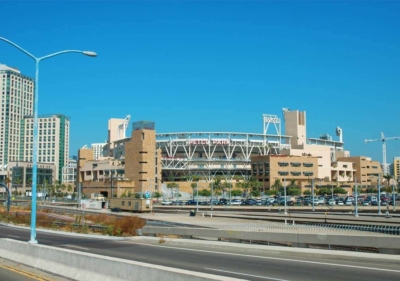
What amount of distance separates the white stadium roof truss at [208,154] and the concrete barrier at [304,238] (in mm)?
141260

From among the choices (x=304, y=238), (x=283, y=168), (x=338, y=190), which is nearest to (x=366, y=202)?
(x=338, y=190)

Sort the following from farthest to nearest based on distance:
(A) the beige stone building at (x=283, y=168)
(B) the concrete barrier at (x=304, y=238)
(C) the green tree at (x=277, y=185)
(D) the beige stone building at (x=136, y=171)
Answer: (A) the beige stone building at (x=283, y=168) < (C) the green tree at (x=277, y=185) < (D) the beige stone building at (x=136, y=171) < (B) the concrete barrier at (x=304, y=238)

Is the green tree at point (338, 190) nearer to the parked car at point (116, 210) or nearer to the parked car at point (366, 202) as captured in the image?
the parked car at point (366, 202)

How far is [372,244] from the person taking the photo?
2183 centimetres

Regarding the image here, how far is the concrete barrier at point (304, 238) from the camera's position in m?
21.4

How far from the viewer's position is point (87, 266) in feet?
48.5

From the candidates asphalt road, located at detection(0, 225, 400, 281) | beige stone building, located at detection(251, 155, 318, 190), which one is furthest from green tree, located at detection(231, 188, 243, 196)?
asphalt road, located at detection(0, 225, 400, 281)

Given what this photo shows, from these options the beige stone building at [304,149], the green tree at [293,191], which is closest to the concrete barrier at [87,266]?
the green tree at [293,191]

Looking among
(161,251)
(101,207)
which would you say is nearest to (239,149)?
(101,207)

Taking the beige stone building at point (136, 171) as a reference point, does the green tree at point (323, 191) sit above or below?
below

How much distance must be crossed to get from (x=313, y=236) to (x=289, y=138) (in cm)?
17586

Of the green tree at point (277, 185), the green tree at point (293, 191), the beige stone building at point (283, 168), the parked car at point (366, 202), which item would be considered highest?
the beige stone building at point (283, 168)

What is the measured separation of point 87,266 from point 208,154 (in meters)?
169

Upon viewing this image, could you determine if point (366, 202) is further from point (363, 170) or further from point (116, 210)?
point (363, 170)
